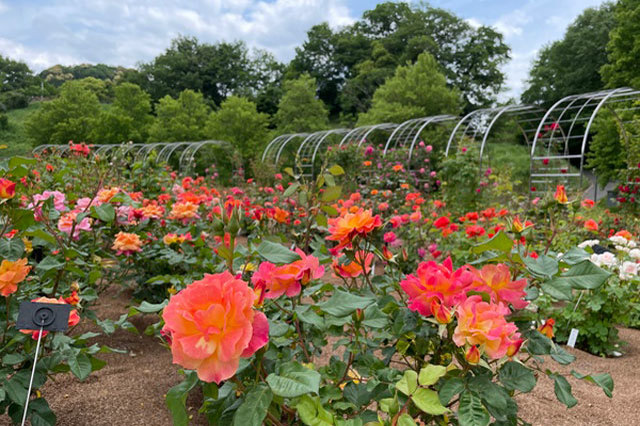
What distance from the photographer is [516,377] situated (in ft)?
2.33

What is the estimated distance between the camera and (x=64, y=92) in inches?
951

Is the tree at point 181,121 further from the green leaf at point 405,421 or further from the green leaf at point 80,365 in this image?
the green leaf at point 405,421

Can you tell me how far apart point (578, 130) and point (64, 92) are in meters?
25.1

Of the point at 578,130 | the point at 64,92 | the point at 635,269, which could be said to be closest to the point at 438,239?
the point at 635,269

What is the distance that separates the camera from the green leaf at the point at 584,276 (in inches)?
28.3

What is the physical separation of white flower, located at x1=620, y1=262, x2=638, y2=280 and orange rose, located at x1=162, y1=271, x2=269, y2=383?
9.35 feet

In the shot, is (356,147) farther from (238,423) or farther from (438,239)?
(238,423)

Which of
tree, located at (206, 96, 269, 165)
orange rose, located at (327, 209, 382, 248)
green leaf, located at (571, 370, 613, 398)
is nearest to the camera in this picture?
green leaf, located at (571, 370, 613, 398)

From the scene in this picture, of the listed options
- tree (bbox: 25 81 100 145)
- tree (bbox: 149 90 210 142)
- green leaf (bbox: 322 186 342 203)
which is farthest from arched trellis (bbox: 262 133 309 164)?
tree (bbox: 25 81 100 145)

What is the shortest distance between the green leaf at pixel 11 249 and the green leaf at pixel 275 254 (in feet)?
2.79

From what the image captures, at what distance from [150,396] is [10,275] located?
87 centimetres

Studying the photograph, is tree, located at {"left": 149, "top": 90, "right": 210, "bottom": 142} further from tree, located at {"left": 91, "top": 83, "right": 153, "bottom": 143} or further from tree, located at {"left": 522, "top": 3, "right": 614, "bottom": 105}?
tree, located at {"left": 522, "top": 3, "right": 614, "bottom": 105}

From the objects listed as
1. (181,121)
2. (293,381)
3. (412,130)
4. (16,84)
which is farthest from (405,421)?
(16,84)

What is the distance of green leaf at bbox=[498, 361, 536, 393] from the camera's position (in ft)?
2.27
